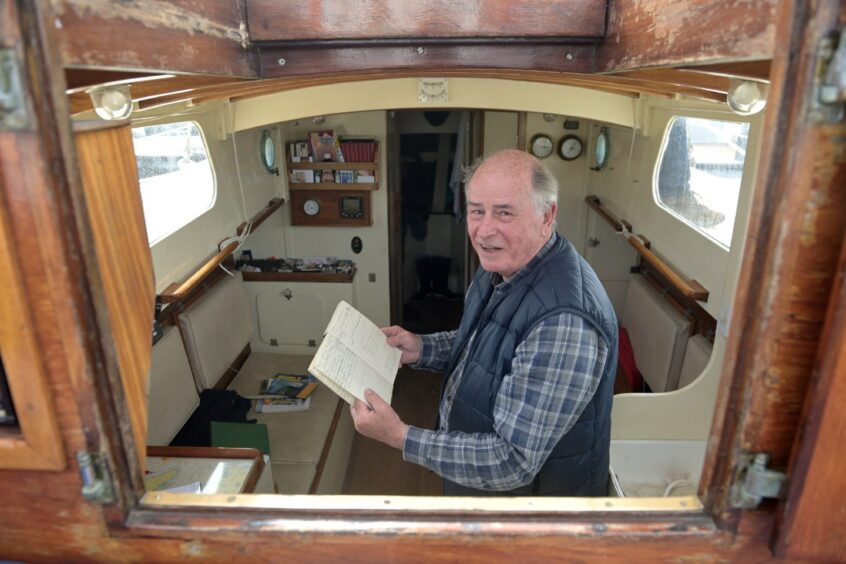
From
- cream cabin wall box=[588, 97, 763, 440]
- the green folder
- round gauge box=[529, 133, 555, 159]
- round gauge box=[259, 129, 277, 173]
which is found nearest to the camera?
cream cabin wall box=[588, 97, 763, 440]

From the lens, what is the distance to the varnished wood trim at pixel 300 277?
4.30 metres

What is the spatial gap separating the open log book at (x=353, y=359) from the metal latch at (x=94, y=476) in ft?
1.94

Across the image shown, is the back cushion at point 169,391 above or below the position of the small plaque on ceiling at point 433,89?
below

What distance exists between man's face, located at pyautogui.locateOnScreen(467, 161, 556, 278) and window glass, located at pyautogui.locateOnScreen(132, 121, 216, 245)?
1672 millimetres

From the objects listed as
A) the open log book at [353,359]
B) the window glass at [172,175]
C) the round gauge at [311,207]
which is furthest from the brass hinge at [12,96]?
the round gauge at [311,207]

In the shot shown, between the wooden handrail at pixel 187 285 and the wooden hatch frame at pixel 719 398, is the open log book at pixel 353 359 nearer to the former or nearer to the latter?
the wooden hatch frame at pixel 719 398

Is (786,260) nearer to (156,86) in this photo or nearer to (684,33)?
(684,33)

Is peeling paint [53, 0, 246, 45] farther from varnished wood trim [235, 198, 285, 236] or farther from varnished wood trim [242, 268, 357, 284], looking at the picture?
varnished wood trim [242, 268, 357, 284]

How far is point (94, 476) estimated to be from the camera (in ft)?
2.74

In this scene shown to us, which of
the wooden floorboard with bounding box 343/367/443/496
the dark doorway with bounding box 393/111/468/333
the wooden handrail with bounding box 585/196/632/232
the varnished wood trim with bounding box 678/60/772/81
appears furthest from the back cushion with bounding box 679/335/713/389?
the dark doorway with bounding box 393/111/468/333

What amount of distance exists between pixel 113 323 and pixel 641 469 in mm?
2292

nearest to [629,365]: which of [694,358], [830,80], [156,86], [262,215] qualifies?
[694,358]

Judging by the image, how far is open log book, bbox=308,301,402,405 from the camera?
151cm

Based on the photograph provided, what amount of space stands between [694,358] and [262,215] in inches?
114
